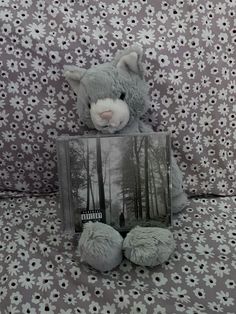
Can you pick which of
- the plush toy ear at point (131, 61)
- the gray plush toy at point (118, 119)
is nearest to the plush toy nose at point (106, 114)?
the gray plush toy at point (118, 119)

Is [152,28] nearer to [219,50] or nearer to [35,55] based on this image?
[219,50]

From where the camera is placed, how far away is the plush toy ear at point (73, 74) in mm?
917

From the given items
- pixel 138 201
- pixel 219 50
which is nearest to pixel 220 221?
pixel 138 201

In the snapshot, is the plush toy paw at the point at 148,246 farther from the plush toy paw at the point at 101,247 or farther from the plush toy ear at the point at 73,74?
the plush toy ear at the point at 73,74

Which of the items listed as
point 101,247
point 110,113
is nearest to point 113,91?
point 110,113

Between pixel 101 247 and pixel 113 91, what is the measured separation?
37cm

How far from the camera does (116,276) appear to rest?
2.61ft

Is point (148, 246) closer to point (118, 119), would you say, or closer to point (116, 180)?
point (116, 180)

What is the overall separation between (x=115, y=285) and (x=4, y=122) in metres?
0.55

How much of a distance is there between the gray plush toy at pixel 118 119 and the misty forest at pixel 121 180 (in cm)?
5

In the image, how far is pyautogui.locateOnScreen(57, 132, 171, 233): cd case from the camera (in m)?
0.89

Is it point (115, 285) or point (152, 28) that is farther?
point (152, 28)

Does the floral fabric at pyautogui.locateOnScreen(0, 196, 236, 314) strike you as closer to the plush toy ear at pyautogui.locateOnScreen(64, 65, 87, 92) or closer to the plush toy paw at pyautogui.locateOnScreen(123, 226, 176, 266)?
the plush toy paw at pyautogui.locateOnScreen(123, 226, 176, 266)

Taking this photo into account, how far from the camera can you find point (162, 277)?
2.58 feet
